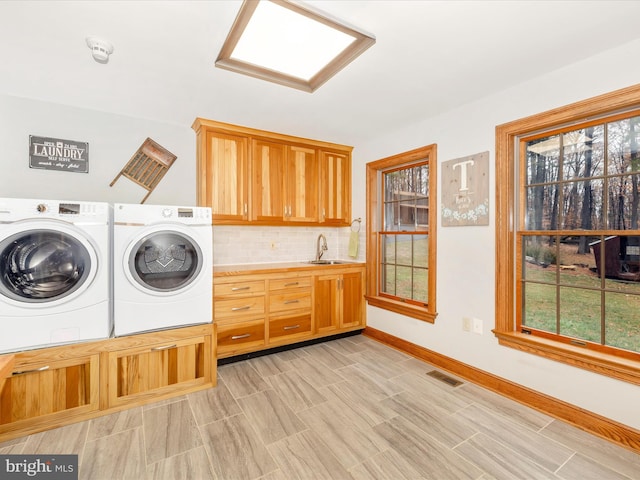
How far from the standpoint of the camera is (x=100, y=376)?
6.82 ft

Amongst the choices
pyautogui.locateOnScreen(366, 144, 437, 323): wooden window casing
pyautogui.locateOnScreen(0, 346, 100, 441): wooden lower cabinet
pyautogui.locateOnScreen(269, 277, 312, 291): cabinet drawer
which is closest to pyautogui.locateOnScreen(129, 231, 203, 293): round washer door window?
pyautogui.locateOnScreen(0, 346, 100, 441): wooden lower cabinet

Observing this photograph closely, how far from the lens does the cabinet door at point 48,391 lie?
1855mm

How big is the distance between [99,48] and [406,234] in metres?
2.98

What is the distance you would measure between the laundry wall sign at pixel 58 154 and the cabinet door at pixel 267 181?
155 cm

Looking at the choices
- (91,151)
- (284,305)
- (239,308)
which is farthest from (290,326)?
(91,151)

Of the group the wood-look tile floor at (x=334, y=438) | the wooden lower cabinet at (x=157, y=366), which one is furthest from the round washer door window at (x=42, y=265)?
the wood-look tile floor at (x=334, y=438)

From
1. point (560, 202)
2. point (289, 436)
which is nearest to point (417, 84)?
point (560, 202)

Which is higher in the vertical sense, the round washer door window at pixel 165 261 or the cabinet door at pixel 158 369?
the round washer door window at pixel 165 261

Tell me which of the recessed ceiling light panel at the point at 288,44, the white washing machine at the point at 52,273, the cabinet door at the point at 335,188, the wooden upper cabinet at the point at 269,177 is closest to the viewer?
the recessed ceiling light panel at the point at 288,44

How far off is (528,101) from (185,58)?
246 centimetres

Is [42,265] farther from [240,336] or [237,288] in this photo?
[240,336]

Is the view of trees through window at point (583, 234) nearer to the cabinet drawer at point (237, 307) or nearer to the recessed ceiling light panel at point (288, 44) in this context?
the recessed ceiling light panel at point (288, 44)

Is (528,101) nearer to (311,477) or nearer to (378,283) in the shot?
(378,283)

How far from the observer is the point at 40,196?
104 inches
